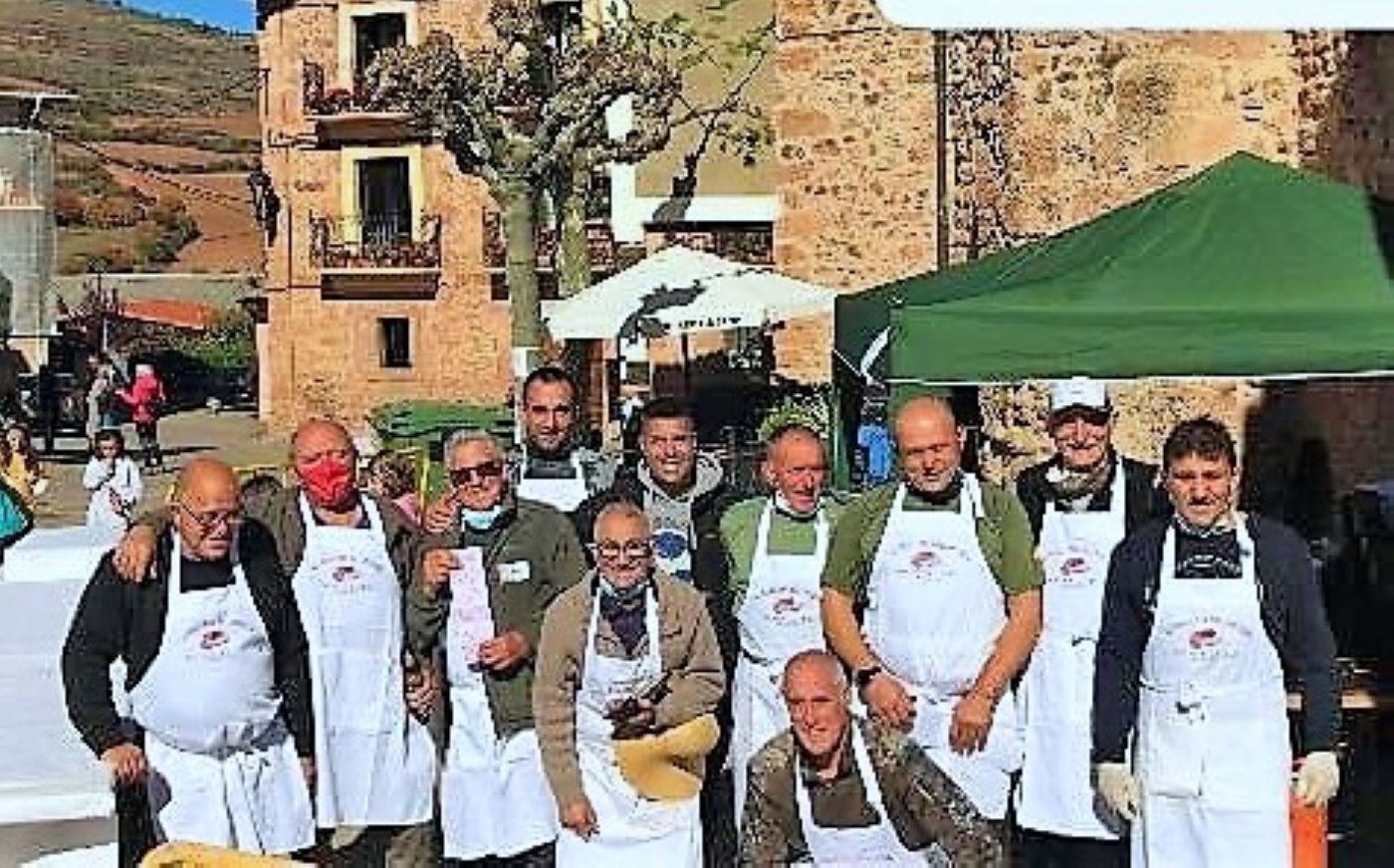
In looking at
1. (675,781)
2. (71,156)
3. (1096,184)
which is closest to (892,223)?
(1096,184)

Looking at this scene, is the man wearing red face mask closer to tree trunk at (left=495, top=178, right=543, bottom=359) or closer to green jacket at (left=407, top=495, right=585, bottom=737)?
green jacket at (left=407, top=495, right=585, bottom=737)

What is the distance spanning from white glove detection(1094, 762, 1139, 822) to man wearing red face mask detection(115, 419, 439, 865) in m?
1.62

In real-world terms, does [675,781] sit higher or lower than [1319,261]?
lower

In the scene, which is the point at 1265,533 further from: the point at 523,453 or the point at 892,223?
the point at 892,223

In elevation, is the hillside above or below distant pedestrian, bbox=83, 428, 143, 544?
above

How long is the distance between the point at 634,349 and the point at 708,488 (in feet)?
61.2

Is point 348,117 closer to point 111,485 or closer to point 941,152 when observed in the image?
point 941,152

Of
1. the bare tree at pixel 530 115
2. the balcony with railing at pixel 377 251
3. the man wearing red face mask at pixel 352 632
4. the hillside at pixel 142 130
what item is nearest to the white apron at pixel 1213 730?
the man wearing red face mask at pixel 352 632

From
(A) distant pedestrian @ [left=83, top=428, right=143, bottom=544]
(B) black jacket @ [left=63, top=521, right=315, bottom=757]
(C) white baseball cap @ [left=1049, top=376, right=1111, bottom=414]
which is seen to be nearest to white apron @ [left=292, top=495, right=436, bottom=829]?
(B) black jacket @ [left=63, top=521, right=315, bottom=757]

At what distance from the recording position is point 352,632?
217 inches

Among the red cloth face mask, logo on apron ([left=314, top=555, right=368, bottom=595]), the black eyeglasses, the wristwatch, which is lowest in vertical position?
the wristwatch

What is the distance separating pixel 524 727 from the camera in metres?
5.50

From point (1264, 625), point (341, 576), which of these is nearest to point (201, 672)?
point (341, 576)

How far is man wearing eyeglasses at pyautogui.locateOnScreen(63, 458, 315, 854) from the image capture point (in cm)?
489
